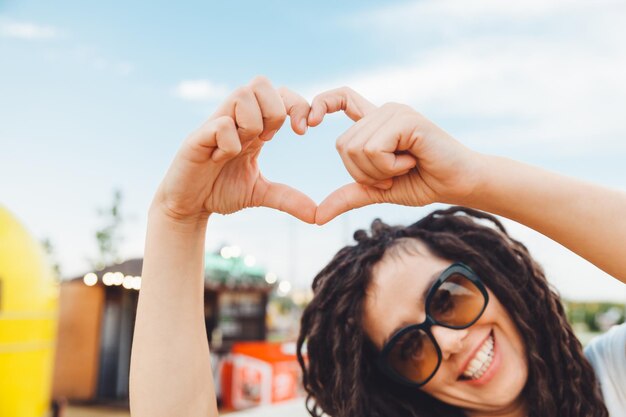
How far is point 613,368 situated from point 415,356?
0.58 metres

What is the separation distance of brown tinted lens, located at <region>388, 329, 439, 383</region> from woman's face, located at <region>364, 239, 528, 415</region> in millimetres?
31

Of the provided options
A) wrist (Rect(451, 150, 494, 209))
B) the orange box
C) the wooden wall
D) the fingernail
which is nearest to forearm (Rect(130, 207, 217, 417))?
the fingernail

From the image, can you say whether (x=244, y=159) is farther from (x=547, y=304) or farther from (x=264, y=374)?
(x=264, y=374)

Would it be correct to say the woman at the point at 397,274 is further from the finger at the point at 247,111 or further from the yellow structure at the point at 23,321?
A: the yellow structure at the point at 23,321

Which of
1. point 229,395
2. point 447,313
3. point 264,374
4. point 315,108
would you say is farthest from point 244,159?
point 229,395

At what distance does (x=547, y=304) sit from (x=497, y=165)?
31.8 inches

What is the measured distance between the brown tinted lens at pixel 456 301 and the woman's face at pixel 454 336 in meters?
0.03

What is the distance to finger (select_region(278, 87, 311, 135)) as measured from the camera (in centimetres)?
125

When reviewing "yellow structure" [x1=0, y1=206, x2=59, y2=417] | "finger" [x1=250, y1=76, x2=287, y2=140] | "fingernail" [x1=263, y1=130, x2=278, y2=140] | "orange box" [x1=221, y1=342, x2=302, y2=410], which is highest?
"finger" [x1=250, y1=76, x2=287, y2=140]

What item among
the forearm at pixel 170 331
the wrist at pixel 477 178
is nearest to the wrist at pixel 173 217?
the forearm at pixel 170 331

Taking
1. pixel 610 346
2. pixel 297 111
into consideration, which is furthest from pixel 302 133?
pixel 610 346

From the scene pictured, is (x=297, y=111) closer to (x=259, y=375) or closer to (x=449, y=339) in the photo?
(x=449, y=339)

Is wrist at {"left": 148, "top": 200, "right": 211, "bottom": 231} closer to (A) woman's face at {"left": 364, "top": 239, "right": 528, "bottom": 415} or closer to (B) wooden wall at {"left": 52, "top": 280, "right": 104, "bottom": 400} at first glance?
(A) woman's face at {"left": 364, "top": 239, "right": 528, "bottom": 415}

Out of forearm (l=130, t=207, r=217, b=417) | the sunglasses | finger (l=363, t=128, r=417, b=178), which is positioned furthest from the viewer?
the sunglasses
